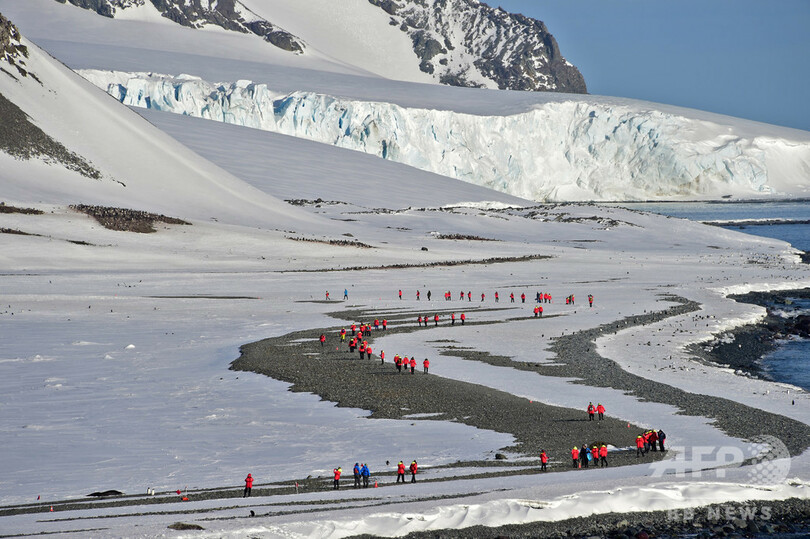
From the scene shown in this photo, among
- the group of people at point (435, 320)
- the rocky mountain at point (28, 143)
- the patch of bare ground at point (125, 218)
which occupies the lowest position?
the group of people at point (435, 320)

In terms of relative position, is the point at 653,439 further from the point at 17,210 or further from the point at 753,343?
the point at 17,210

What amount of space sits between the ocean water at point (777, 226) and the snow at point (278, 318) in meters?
3.13

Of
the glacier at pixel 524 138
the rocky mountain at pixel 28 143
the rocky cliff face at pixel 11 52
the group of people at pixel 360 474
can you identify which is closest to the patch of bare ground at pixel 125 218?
the rocky mountain at pixel 28 143

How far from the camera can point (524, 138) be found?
128875mm

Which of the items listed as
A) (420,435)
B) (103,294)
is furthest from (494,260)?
(420,435)

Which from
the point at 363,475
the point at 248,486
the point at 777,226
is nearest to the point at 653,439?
the point at 363,475

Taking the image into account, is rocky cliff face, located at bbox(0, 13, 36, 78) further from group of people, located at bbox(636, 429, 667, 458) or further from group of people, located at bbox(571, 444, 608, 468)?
group of people, located at bbox(636, 429, 667, 458)

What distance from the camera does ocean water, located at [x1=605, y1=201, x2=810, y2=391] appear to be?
32.1m

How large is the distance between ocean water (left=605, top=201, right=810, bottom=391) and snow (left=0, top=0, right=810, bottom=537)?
3131 millimetres

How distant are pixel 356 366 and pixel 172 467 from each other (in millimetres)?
11243

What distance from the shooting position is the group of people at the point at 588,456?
19.2m

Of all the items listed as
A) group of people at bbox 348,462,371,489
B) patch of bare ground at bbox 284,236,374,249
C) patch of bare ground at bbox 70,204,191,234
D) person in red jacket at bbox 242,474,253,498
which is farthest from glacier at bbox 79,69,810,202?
person in red jacket at bbox 242,474,253,498

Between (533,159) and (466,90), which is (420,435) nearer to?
(533,159)

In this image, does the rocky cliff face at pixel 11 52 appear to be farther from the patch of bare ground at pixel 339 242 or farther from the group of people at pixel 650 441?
the group of people at pixel 650 441
